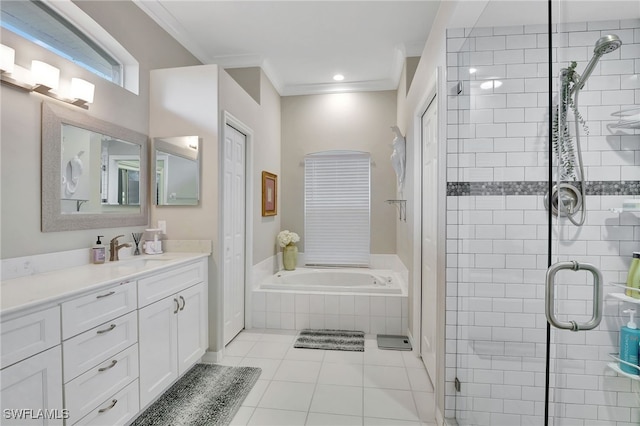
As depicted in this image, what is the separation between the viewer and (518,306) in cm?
157

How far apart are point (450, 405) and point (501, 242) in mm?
981

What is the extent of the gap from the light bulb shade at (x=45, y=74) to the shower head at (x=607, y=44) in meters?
2.67

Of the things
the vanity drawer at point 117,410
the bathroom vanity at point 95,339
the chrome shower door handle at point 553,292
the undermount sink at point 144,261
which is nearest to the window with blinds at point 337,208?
the bathroom vanity at point 95,339

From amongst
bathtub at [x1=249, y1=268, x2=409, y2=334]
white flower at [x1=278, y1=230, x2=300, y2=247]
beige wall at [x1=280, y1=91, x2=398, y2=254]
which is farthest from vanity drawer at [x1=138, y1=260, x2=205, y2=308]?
beige wall at [x1=280, y1=91, x2=398, y2=254]

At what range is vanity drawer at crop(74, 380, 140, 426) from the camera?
4.80ft

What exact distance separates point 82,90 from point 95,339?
1450 millimetres

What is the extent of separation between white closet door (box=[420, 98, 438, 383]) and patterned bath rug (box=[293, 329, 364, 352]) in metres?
0.61

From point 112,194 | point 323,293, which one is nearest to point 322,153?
point 323,293

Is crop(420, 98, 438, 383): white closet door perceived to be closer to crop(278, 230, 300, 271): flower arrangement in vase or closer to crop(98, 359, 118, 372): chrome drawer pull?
crop(98, 359, 118, 372): chrome drawer pull

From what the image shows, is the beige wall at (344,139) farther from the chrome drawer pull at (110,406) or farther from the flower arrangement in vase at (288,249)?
the chrome drawer pull at (110,406)

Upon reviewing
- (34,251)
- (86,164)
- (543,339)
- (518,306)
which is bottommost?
(543,339)

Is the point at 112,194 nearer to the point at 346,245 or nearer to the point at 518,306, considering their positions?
the point at 518,306

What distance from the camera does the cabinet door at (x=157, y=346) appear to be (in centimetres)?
180

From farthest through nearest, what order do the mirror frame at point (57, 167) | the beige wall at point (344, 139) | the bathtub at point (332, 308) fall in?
the beige wall at point (344, 139), the bathtub at point (332, 308), the mirror frame at point (57, 167)
